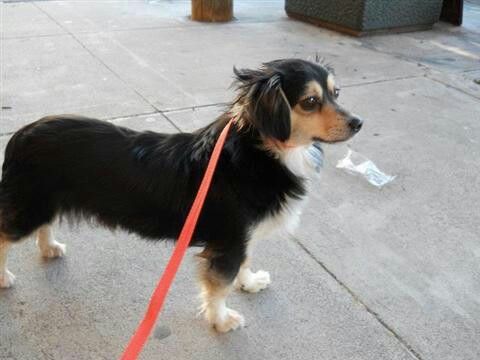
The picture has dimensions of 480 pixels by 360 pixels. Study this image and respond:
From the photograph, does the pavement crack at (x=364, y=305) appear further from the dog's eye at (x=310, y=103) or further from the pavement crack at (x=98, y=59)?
the pavement crack at (x=98, y=59)

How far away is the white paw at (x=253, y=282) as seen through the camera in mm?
2969

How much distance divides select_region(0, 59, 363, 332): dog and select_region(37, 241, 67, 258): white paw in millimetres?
490

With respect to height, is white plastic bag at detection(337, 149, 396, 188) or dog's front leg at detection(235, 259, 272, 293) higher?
white plastic bag at detection(337, 149, 396, 188)

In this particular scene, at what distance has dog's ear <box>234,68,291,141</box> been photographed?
7.14ft

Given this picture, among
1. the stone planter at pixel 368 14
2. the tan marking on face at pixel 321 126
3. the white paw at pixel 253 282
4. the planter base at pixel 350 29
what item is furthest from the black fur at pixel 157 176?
the planter base at pixel 350 29

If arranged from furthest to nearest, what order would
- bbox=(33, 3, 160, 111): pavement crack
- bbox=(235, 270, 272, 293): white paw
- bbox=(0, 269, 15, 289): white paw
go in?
bbox=(33, 3, 160, 111): pavement crack, bbox=(235, 270, 272, 293): white paw, bbox=(0, 269, 15, 289): white paw

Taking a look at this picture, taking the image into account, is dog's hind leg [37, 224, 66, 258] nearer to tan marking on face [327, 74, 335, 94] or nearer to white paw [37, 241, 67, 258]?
white paw [37, 241, 67, 258]

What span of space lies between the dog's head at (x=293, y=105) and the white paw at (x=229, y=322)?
3.40ft

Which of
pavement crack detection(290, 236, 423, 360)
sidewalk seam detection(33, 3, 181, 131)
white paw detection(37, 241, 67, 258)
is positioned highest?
sidewalk seam detection(33, 3, 181, 131)

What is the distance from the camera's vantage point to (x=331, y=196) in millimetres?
3918

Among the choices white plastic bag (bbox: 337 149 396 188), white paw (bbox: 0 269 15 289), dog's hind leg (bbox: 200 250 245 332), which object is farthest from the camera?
white plastic bag (bbox: 337 149 396 188)

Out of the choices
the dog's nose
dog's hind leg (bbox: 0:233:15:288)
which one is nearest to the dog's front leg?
the dog's nose

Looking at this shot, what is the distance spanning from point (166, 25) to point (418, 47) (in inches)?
166

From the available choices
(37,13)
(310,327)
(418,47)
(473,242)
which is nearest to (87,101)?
(310,327)
